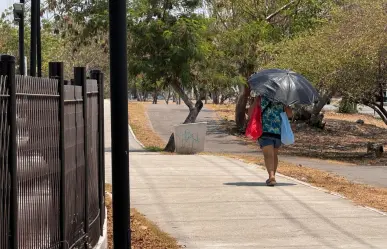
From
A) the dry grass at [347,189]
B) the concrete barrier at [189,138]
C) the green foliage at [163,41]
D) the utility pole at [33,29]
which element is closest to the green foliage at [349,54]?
the green foliage at [163,41]

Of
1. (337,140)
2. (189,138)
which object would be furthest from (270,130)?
(337,140)

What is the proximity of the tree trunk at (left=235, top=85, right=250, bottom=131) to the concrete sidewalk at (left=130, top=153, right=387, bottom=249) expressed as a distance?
21.1 meters

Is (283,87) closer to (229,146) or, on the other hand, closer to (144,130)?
(229,146)

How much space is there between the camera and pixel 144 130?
37562mm

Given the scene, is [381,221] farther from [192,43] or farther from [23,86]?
[192,43]

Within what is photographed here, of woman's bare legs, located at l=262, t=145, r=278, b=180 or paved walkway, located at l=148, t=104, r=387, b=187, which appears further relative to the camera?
paved walkway, located at l=148, t=104, r=387, b=187

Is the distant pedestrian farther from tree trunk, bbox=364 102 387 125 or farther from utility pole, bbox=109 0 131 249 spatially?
tree trunk, bbox=364 102 387 125

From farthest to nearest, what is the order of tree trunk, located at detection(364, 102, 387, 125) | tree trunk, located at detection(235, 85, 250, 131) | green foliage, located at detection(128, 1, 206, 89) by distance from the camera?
tree trunk, located at detection(235, 85, 250, 131) → tree trunk, located at detection(364, 102, 387, 125) → green foliage, located at detection(128, 1, 206, 89)

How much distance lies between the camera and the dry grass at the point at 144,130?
3103 cm

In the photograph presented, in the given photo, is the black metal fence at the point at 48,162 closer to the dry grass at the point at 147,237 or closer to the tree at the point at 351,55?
the dry grass at the point at 147,237

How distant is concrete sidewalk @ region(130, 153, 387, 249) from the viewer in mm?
8867

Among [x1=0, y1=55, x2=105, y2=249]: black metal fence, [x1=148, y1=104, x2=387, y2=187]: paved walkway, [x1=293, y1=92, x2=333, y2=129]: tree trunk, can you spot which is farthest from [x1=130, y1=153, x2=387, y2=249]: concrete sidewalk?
[x1=293, y1=92, x2=333, y2=129]: tree trunk

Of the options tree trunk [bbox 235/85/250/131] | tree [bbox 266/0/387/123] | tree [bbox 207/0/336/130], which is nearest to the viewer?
tree [bbox 266/0/387/123]

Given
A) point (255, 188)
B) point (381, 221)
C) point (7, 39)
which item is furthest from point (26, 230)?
point (7, 39)
